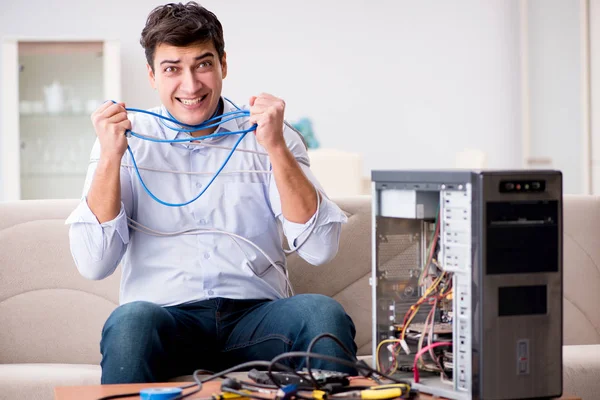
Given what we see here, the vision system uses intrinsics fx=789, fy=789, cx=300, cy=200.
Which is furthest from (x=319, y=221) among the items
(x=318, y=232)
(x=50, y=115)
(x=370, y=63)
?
(x=370, y=63)

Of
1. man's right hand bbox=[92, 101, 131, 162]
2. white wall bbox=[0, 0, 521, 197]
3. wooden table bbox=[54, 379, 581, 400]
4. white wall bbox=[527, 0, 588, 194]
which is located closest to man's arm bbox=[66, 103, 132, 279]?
man's right hand bbox=[92, 101, 131, 162]

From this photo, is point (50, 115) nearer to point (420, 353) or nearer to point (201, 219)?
point (201, 219)

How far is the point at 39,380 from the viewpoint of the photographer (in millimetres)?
1791

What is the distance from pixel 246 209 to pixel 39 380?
612mm

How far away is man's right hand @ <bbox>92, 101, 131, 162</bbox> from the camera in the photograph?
5.50 feet

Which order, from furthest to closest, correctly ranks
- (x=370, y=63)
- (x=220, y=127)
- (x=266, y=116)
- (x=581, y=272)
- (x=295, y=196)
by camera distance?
(x=370, y=63), (x=581, y=272), (x=220, y=127), (x=295, y=196), (x=266, y=116)

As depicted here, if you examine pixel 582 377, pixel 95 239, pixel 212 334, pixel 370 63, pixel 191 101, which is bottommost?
pixel 582 377

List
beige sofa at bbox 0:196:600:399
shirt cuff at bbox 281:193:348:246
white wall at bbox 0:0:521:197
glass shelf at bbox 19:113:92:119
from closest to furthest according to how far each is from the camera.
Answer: shirt cuff at bbox 281:193:348:246
beige sofa at bbox 0:196:600:399
glass shelf at bbox 19:113:92:119
white wall at bbox 0:0:521:197

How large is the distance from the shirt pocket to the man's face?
0.19 m

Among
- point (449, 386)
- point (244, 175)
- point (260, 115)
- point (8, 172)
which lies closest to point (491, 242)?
point (449, 386)

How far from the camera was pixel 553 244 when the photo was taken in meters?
1.22

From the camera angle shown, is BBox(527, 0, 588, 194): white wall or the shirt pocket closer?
the shirt pocket

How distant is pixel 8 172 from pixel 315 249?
3.14 m

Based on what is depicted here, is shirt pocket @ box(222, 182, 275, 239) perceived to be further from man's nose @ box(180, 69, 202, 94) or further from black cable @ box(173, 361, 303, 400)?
black cable @ box(173, 361, 303, 400)
